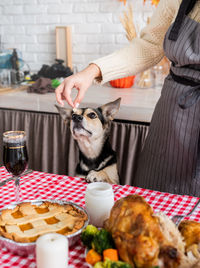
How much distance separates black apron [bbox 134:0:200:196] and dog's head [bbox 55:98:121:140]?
9.6 inches

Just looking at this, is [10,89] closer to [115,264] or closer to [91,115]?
[91,115]

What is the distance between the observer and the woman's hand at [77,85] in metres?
1.24

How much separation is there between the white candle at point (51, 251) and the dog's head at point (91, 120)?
3.09ft

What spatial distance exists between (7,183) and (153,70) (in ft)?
5.20

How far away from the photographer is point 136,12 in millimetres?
2734

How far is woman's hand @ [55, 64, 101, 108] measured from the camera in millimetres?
1238

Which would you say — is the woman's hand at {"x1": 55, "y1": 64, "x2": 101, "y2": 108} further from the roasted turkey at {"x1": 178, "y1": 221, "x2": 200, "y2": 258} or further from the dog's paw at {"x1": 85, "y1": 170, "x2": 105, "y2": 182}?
the roasted turkey at {"x1": 178, "y1": 221, "x2": 200, "y2": 258}

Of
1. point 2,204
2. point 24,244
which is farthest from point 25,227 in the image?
point 2,204

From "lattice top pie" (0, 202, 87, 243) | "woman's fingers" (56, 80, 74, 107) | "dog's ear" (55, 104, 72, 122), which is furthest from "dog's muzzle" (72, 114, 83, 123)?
"lattice top pie" (0, 202, 87, 243)

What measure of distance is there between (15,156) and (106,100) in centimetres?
125

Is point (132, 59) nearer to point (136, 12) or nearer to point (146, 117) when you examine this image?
point (146, 117)

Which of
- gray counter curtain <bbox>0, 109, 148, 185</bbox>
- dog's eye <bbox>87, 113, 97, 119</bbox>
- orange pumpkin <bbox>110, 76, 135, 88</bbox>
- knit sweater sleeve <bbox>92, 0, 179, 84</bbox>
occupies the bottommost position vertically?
gray counter curtain <bbox>0, 109, 148, 185</bbox>

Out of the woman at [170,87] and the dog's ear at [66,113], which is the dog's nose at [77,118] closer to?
the dog's ear at [66,113]

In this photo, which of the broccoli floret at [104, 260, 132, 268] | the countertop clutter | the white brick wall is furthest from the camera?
the white brick wall
